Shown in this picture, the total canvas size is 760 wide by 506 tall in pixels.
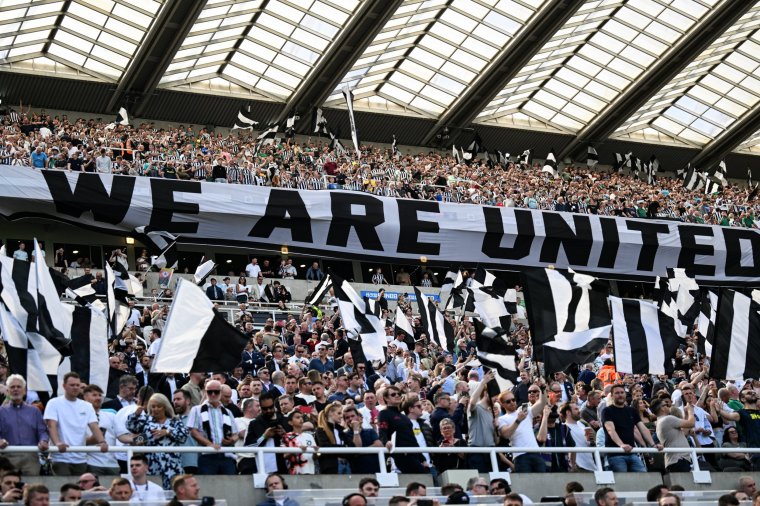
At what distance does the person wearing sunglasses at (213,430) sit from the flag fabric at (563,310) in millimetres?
4531

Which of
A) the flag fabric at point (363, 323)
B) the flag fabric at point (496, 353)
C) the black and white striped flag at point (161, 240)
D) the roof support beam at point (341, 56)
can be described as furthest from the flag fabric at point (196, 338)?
the roof support beam at point (341, 56)

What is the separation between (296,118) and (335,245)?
835 centimetres

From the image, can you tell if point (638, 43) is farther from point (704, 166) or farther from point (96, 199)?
point (96, 199)

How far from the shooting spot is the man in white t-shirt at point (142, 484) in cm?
1027

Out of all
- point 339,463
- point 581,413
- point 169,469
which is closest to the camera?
point 169,469

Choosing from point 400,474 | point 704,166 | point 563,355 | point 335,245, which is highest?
point 704,166

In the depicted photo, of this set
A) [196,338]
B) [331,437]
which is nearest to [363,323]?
[196,338]

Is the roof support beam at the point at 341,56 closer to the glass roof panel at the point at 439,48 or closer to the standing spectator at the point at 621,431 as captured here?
the glass roof panel at the point at 439,48

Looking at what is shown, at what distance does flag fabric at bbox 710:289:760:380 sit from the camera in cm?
1605

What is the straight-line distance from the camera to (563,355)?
15031mm

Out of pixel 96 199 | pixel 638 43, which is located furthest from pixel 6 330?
pixel 638 43

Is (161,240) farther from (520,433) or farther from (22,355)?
(520,433)

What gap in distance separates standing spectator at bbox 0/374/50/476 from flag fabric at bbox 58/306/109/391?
7.12ft

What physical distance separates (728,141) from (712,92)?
283 cm
